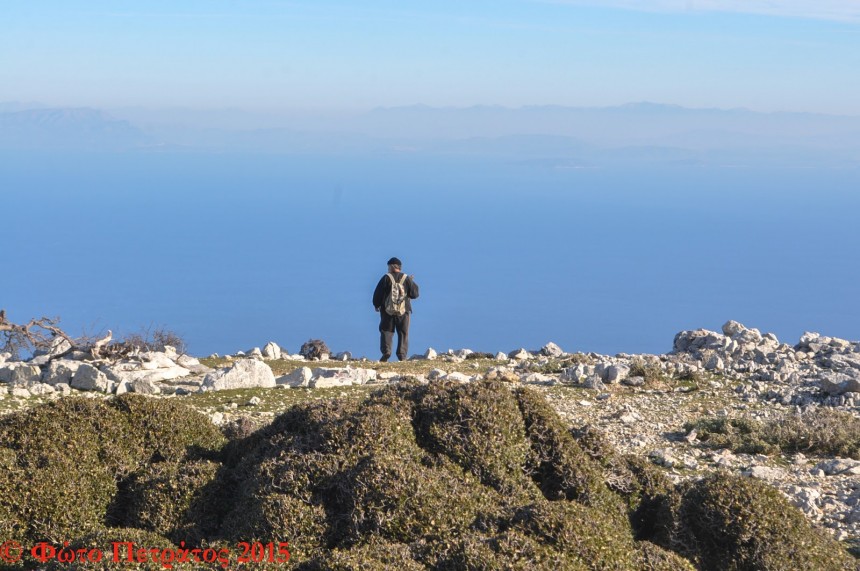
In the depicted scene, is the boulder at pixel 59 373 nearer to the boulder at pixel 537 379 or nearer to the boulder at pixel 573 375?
the boulder at pixel 537 379

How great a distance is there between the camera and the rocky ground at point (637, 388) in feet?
43.0

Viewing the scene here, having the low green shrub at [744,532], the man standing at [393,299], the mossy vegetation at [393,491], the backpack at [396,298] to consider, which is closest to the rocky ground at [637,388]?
the man standing at [393,299]

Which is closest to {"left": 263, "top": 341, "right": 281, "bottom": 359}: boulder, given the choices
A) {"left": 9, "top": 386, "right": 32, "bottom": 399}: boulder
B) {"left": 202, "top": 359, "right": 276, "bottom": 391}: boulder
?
{"left": 202, "top": 359, "right": 276, "bottom": 391}: boulder

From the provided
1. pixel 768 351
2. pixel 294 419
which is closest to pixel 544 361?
pixel 768 351

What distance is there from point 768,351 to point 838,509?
11.8 metres

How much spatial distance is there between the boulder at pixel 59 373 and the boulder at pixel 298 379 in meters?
3.81

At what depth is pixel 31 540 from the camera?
304 inches

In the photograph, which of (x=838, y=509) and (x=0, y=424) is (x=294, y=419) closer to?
(x=0, y=424)

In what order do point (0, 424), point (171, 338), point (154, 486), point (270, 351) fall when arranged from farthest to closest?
point (171, 338), point (270, 351), point (0, 424), point (154, 486)

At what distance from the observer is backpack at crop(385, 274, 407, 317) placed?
76.1ft

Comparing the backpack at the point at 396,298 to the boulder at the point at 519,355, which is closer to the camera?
the backpack at the point at 396,298

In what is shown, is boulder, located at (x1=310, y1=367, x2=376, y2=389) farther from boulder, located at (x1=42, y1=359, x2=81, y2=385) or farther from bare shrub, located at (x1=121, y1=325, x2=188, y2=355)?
bare shrub, located at (x1=121, y1=325, x2=188, y2=355)

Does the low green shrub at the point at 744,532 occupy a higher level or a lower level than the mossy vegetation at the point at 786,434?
higher

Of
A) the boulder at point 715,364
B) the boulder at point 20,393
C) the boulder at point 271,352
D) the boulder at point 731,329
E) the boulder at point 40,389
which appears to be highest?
the boulder at point 20,393
